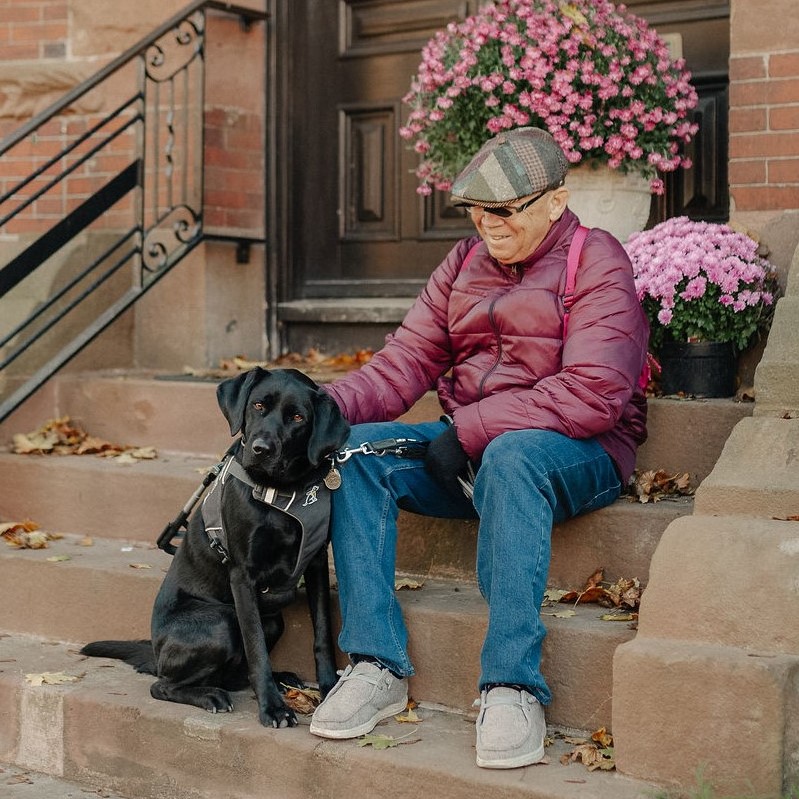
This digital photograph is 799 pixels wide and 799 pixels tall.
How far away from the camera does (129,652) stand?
400 cm

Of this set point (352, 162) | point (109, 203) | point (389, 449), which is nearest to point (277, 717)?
point (389, 449)

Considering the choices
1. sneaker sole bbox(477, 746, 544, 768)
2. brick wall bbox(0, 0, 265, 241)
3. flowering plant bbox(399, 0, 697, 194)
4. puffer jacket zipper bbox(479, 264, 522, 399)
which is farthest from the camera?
brick wall bbox(0, 0, 265, 241)

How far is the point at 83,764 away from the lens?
3.68 metres

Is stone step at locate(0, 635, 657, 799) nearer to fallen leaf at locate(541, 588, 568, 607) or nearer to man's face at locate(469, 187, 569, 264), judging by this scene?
fallen leaf at locate(541, 588, 568, 607)

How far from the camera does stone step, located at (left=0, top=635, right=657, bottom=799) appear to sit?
3.01 meters

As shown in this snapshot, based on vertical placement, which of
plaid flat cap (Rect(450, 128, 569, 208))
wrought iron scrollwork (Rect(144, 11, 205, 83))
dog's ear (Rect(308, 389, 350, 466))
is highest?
wrought iron scrollwork (Rect(144, 11, 205, 83))

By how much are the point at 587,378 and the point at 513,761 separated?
3.41ft

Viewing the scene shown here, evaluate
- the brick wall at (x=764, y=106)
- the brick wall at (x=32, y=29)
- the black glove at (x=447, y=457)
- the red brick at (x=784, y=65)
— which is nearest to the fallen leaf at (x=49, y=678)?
the black glove at (x=447, y=457)

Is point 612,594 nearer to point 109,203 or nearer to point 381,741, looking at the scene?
point 381,741

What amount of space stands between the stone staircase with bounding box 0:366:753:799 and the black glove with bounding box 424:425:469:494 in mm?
382

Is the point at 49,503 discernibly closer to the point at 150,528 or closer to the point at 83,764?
the point at 150,528

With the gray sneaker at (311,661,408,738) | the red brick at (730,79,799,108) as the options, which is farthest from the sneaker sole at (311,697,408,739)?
the red brick at (730,79,799,108)

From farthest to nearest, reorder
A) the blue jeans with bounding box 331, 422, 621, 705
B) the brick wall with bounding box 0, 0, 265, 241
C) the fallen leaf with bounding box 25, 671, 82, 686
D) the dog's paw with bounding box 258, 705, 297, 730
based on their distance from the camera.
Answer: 1. the brick wall with bounding box 0, 0, 265, 241
2. the fallen leaf with bounding box 25, 671, 82, 686
3. the dog's paw with bounding box 258, 705, 297, 730
4. the blue jeans with bounding box 331, 422, 621, 705

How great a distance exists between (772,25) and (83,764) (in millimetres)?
3548
